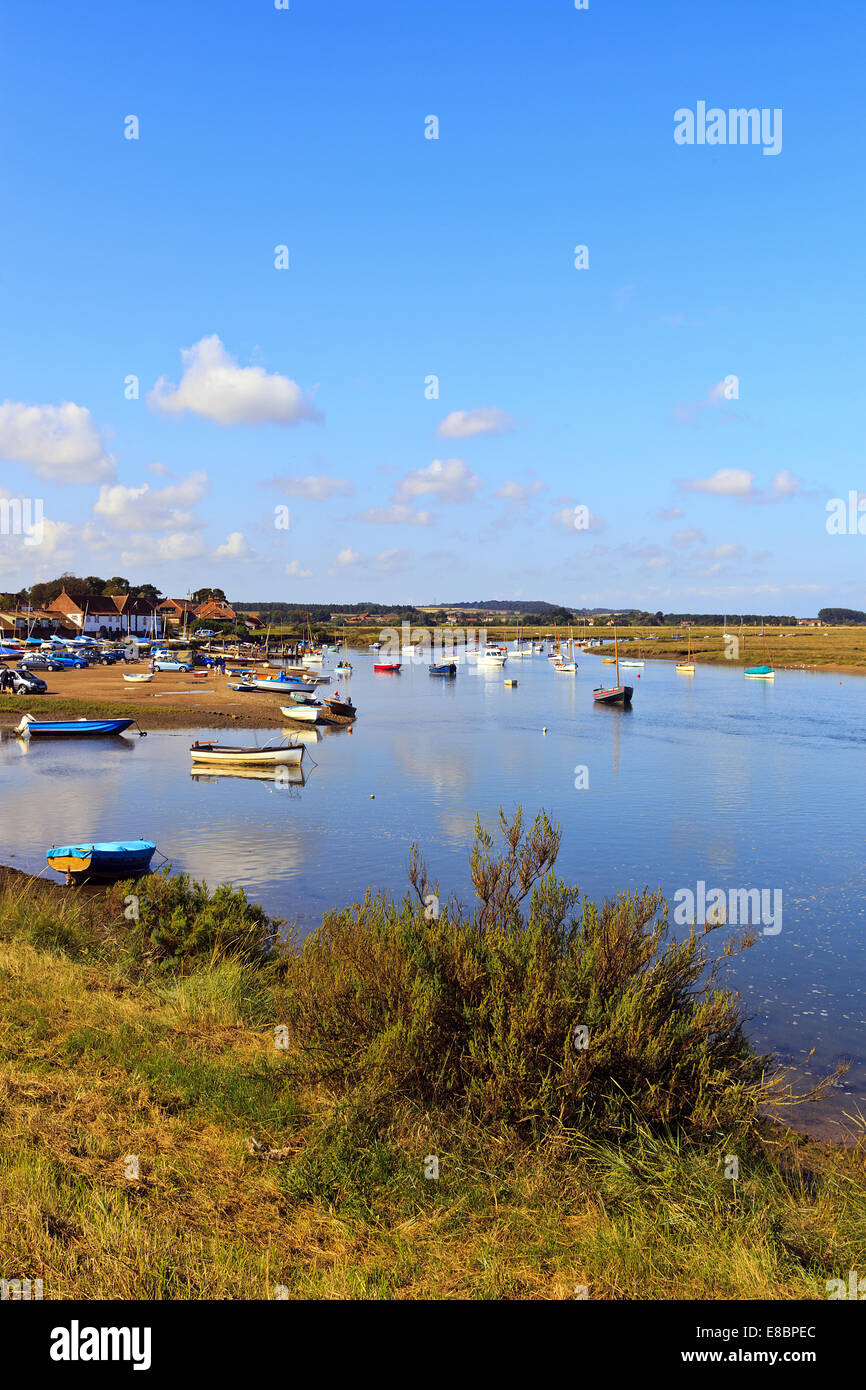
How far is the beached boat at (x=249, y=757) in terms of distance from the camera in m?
41.5

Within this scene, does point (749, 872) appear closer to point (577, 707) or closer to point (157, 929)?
point (157, 929)

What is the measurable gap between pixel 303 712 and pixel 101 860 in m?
37.9

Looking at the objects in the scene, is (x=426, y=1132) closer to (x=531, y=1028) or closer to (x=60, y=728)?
(x=531, y=1028)

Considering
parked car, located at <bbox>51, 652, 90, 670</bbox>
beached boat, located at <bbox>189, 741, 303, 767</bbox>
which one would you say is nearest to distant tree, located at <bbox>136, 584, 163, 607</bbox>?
parked car, located at <bbox>51, 652, 90, 670</bbox>

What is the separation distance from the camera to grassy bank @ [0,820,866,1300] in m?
5.47

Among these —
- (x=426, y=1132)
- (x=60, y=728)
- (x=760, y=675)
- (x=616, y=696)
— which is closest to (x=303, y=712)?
(x=60, y=728)

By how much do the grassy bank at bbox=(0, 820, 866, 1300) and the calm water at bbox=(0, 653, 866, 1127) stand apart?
5.34 m

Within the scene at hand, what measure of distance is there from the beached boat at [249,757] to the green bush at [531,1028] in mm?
32985

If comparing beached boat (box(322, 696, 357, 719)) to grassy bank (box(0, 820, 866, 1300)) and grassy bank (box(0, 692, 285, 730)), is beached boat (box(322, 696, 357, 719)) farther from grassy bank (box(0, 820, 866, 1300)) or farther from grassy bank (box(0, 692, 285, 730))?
grassy bank (box(0, 820, 866, 1300))

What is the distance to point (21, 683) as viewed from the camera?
66688mm

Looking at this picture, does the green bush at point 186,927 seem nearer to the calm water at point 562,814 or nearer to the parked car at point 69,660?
the calm water at point 562,814

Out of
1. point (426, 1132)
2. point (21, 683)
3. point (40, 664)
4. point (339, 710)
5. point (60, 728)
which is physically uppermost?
point (40, 664)

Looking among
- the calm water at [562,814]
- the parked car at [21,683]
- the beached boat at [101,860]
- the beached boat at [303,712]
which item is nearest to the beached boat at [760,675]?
the calm water at [562,814]

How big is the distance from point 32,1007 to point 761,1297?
777 cm
